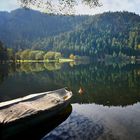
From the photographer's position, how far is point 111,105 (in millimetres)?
38750

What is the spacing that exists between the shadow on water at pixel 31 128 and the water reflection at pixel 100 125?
832 millimetres

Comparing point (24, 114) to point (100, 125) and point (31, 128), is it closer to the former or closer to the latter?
point (31, 128)

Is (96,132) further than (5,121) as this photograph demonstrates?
Yes

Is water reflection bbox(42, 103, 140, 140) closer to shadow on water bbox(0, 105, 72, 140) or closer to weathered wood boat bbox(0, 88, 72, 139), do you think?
shadow on water bbox(0, 105, 72, 140)

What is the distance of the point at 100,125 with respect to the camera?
27359 mm

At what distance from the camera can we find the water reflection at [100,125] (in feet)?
78.6

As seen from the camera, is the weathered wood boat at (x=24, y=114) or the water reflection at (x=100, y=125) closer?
the weathered wood boat at (x=24, y=114)

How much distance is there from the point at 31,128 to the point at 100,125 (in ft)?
21.9

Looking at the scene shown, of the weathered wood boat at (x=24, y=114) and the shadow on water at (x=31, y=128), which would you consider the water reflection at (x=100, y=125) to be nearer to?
the shadow on water at (x=31, y=128)

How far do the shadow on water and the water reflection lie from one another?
832mm

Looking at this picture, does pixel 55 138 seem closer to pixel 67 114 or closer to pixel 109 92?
pixel 67 114

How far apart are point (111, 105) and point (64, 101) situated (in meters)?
9.29

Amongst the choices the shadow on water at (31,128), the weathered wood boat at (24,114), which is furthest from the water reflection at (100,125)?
the weathered wood boat at (24,114)

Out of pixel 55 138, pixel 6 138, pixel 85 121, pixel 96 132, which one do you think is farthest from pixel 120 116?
pixel 6 138
